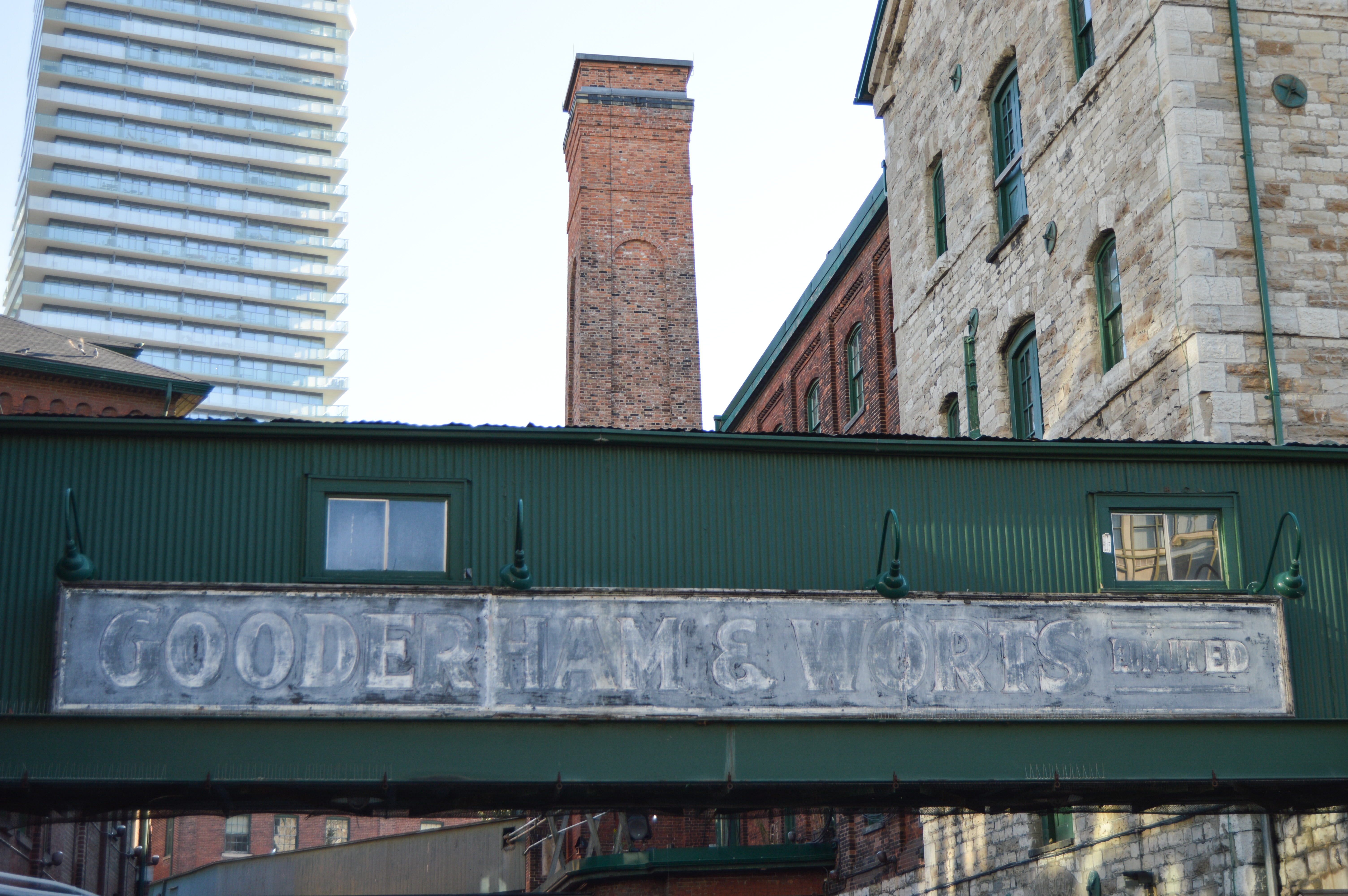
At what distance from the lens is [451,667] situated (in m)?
12.2

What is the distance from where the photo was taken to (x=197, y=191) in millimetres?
120875

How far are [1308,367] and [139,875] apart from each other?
102 feet

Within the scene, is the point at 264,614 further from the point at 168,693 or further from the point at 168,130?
the point at 168,130

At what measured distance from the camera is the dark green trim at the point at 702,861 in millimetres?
26438

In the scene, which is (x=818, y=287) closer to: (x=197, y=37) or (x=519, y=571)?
(x=519, y=571)

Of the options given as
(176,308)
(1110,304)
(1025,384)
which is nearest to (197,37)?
(176,308)

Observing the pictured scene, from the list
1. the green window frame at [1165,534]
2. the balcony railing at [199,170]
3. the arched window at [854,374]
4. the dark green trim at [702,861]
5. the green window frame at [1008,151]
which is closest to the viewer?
the green window frame at [1165,534]

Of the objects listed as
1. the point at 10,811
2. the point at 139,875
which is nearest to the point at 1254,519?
the point at 10,811

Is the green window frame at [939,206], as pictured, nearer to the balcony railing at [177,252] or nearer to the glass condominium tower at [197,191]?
the glass condominium tower at [197,191]

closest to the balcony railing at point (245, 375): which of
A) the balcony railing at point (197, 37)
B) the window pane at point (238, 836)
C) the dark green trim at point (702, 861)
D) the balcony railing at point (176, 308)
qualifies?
the balcony railing at point (176, 308)

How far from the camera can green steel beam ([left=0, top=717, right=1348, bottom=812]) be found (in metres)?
11.7

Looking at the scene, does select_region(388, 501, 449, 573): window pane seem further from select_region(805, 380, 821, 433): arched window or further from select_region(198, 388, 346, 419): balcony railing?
select_region(198, 388, 346, 419): balcony railing

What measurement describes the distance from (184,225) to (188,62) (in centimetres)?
1399

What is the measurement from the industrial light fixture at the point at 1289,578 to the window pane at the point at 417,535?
6934mm
